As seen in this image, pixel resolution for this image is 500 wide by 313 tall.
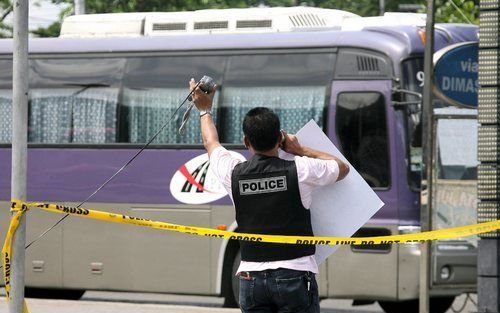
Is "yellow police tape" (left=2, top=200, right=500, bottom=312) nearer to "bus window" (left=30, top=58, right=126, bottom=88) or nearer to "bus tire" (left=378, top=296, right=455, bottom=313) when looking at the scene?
"bus tire" (left=378, top=296, right=455, bottom=313)

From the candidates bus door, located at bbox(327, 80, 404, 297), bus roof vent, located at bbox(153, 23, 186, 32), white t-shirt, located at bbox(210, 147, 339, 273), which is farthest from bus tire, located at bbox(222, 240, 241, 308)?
white t-shirt, located at bbox(210, 147, 339, 273)

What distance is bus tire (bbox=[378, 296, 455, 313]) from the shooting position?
14547 mm

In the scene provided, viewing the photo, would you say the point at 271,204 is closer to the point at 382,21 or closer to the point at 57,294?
the point at 382,21

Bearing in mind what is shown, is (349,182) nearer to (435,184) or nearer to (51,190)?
(435,184)

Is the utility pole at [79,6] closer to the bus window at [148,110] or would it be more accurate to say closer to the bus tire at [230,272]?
the bus window at [148,110]

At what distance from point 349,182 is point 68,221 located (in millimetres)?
9324

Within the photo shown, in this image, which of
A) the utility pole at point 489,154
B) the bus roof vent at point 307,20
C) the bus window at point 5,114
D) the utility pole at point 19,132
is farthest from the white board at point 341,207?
the bus window at point 5,114

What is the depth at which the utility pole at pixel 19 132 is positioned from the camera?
6734 mm

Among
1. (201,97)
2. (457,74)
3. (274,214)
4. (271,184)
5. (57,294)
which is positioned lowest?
(57,294)

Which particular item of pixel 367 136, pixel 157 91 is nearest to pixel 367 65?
pixel 367 136

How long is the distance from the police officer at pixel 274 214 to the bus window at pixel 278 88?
7.98 m

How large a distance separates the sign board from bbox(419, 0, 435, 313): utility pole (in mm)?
1149

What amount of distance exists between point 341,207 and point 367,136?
299 inches

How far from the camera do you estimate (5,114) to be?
15.6 metres
